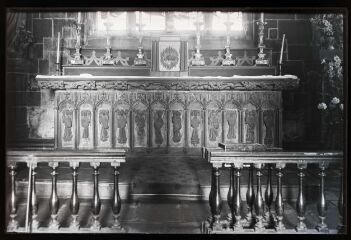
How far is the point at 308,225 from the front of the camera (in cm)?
427

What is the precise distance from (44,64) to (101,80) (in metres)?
1.94

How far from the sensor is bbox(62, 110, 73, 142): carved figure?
674 cm

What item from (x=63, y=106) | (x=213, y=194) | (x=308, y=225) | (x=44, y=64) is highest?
(x=44, y=64)

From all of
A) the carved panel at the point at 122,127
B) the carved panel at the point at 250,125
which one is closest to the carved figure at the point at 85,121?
the carved panel at the point at 122,127

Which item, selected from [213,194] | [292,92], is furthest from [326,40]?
[213,194]

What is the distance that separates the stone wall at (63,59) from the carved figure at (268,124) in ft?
4.04

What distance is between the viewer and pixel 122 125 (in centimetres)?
691

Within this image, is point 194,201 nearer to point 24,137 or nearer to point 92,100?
point 92,100

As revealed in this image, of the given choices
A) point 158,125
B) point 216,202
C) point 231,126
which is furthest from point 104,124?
point 216,202

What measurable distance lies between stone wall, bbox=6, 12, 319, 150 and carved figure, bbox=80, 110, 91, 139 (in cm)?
146

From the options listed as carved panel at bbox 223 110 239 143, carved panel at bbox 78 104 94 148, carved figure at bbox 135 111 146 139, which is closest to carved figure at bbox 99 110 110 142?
carved panel at bbox 78 104 94 148

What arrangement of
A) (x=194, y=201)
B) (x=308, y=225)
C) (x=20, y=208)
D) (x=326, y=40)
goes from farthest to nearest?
(x=326, y=40) < (x=194, y=201) < (x=20, y=208) < (x=308, y=225)

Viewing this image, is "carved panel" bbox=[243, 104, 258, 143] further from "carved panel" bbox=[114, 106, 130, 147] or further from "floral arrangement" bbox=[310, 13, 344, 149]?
"carved panel" bbox=[114, 106, 130, 147]

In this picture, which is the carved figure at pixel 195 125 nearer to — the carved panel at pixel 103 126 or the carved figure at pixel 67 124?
the carved panel at pixel 103 126
